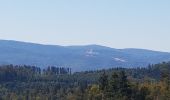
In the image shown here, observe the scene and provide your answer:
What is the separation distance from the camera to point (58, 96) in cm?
19150

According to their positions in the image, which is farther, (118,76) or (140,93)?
(140,93)

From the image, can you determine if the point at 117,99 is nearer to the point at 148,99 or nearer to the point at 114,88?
the point at 114,88

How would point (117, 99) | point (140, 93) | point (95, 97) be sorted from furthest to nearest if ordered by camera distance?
point (95, 97)
point (140, 93)
point (117, 99)

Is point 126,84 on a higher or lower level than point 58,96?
higher

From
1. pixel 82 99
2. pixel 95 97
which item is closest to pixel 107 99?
pixel 95 97

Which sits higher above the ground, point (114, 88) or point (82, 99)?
point (114, 88)

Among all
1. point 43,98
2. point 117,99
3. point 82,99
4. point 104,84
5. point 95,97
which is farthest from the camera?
point 43,98

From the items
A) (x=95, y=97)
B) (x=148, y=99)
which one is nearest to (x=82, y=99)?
(x=95, y=97)

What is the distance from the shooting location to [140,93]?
330ft

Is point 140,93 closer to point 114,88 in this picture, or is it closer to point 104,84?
point 104,84

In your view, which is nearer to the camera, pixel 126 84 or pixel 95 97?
pixel 126 84

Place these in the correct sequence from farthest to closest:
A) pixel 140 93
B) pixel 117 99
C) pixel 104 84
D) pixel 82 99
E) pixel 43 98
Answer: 1. pixel 43 98
2. pixel 82 99
3. pixel 140 93
4. pixel 104 84
5. pixel 117 99

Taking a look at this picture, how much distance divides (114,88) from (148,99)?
21.0 metres

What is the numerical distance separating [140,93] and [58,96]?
94.3 metres
